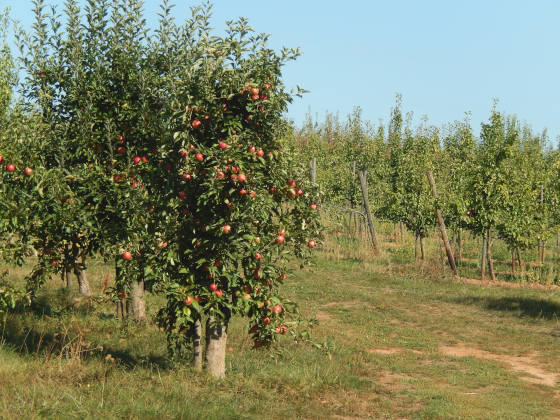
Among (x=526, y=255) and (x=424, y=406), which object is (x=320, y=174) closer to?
(x=526, y=255)

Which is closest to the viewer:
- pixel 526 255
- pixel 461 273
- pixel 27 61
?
pixel 27 61

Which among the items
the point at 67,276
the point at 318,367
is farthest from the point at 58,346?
the point at 318,367

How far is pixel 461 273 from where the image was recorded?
20766 mm

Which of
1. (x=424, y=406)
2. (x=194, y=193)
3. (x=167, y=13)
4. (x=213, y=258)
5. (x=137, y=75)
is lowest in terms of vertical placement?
(x=424, y=406)

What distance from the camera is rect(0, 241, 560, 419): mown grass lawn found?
6.36 m

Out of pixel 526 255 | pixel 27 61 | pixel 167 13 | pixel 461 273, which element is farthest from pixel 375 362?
pixel 526 255

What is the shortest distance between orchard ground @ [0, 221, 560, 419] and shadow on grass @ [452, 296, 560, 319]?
0.03 meters

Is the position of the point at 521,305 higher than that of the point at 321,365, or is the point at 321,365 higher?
the point at 521,305

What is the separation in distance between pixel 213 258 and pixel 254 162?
1.23 m

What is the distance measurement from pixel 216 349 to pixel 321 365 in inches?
94.0

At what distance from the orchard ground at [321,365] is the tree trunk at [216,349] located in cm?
18

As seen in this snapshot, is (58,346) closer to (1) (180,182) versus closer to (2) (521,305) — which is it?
(1) (180,182)

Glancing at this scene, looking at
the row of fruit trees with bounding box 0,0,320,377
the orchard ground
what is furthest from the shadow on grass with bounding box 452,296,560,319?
the row of fruit trees with bounding box 0,0,320,377

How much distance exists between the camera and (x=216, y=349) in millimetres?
7410
